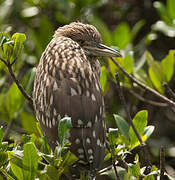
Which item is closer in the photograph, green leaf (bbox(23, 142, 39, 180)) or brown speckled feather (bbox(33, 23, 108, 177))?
green leaf (bbox(23, 142, 39, 180))

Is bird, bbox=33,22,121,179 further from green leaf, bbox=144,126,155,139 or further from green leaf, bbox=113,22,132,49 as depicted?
green leaf, bbox=113,22,132,49

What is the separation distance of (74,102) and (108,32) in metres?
2.12

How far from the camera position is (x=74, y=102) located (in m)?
3.02

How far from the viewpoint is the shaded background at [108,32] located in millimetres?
4714

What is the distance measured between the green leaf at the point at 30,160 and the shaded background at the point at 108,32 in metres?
Answer: 1.49

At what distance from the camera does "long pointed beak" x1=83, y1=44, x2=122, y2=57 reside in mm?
3356

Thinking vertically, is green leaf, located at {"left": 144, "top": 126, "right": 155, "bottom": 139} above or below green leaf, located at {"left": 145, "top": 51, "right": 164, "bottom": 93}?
below

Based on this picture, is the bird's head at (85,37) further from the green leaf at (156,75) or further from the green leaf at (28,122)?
the green leaf at (28,122)

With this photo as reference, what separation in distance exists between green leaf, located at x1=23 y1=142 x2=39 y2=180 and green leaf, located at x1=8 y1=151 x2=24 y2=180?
3cm

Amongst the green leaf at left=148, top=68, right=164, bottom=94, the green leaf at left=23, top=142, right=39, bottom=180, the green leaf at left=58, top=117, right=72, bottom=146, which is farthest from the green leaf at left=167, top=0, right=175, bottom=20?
the green leaf at left=23, top=142, right=39, bottom=180

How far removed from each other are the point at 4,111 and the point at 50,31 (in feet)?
4.13

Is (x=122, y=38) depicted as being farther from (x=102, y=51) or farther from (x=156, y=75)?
(x=102, y=51)

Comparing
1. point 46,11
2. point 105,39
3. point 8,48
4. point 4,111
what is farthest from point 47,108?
point 46,11

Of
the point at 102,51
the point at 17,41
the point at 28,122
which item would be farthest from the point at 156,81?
the point at 17,41
